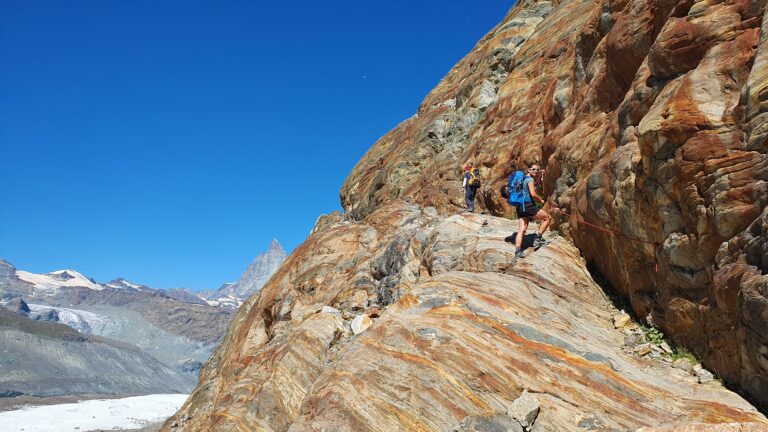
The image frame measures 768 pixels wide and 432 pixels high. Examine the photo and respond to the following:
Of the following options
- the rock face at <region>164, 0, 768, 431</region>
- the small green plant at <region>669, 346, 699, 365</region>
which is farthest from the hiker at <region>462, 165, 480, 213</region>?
the small green plant at <region>669, 346, 699, 365</region>

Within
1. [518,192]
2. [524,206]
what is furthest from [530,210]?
[518,192]

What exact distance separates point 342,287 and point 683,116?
1530cm

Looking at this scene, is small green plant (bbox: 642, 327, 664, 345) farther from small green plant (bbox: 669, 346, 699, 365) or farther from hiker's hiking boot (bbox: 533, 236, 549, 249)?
hiker's hiking boot (bbox: 533, 236, 549, 249)

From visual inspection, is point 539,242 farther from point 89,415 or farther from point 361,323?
point 89,415

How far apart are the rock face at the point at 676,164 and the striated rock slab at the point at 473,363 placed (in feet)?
3.43

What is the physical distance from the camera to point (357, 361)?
1123 cm

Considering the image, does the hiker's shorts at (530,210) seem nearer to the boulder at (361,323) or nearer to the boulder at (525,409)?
the boulder at (361,323)

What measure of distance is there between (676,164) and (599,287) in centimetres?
493

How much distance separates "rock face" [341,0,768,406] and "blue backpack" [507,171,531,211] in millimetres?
1599

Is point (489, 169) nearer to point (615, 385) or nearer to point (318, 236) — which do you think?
point (318, 236)

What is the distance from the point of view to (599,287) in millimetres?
14414

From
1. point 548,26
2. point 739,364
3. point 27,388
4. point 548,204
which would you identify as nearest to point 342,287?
point 548,204

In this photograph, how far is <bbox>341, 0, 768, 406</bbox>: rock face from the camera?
9000 mm

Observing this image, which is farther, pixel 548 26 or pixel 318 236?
pixel 548 26
